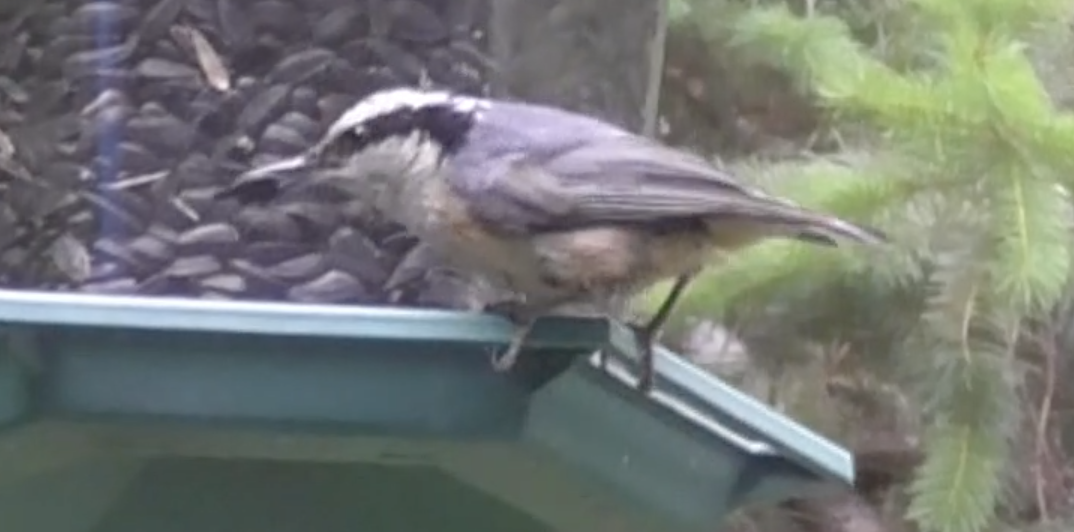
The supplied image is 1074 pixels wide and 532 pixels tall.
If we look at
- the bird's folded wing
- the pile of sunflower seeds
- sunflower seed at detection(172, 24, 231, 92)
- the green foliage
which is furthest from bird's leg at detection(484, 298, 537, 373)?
the green foliage

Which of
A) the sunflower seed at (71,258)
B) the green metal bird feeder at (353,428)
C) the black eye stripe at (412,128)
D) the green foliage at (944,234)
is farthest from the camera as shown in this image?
the green foliage at (944,234)

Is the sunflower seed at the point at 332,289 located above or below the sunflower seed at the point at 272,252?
below

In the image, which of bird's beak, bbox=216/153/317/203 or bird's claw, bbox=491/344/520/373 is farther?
bird's beak, bbox=216/153/317/203

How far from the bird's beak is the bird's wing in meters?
0.11

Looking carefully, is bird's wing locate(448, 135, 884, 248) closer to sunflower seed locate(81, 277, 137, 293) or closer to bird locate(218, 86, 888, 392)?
bird locate(218, 86, 888, 392)

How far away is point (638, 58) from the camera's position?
161 centimetres

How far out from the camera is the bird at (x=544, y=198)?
1.26m

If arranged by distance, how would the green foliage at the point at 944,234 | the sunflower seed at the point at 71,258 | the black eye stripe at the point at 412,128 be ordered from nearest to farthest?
1. the black eye stripe at the point at 412,128
2. the sunflower seed at the point at 71,258
3. the green foliage at the point at 944,234

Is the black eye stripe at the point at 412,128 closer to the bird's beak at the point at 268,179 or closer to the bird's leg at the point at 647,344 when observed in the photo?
the bird's beak at the point at 268,179

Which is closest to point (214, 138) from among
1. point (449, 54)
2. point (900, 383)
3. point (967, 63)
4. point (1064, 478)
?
point (449, 54)

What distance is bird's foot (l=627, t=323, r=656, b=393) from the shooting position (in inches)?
46.3

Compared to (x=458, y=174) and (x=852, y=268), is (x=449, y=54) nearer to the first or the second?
(x=458, y=174)

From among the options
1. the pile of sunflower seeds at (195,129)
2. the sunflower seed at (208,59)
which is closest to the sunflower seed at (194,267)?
the pile of sunflower seeds at (195,129)

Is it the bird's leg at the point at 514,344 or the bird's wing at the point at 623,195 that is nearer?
the bird's leg at the point at 514,344
